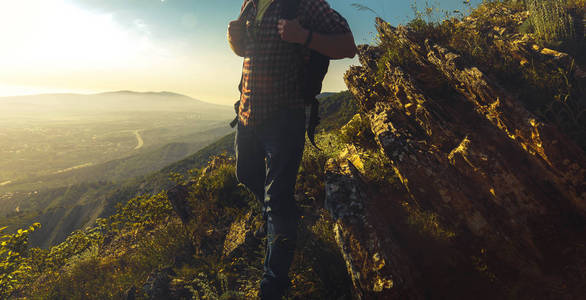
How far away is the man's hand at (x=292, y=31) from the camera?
79.0 inches

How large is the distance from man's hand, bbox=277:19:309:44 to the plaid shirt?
0.41 ft

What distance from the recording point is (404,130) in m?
3.33

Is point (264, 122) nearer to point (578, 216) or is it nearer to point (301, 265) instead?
point (301, 265)

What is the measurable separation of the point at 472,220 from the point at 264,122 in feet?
8.26

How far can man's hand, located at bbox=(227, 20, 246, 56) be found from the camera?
255 cm

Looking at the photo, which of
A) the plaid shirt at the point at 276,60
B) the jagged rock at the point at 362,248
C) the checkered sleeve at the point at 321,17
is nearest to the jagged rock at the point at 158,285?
the jagged rock at the point at 362,248

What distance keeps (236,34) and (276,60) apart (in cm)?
73

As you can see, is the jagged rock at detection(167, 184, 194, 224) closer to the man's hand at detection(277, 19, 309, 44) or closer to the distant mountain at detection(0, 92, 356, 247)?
the distant mountain at detection(0, 92, 356, 247)

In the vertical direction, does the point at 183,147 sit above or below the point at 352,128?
below

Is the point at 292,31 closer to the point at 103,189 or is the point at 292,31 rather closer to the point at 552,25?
the point at 552,25

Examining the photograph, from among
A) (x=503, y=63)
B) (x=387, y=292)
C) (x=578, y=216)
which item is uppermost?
(x=503, y=63)

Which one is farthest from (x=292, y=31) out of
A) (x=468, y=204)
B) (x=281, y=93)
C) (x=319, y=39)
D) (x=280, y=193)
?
(x=468, y=204)

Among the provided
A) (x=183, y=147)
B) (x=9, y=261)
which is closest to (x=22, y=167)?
(x=183, y=147)

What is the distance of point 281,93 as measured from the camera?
224 cm
